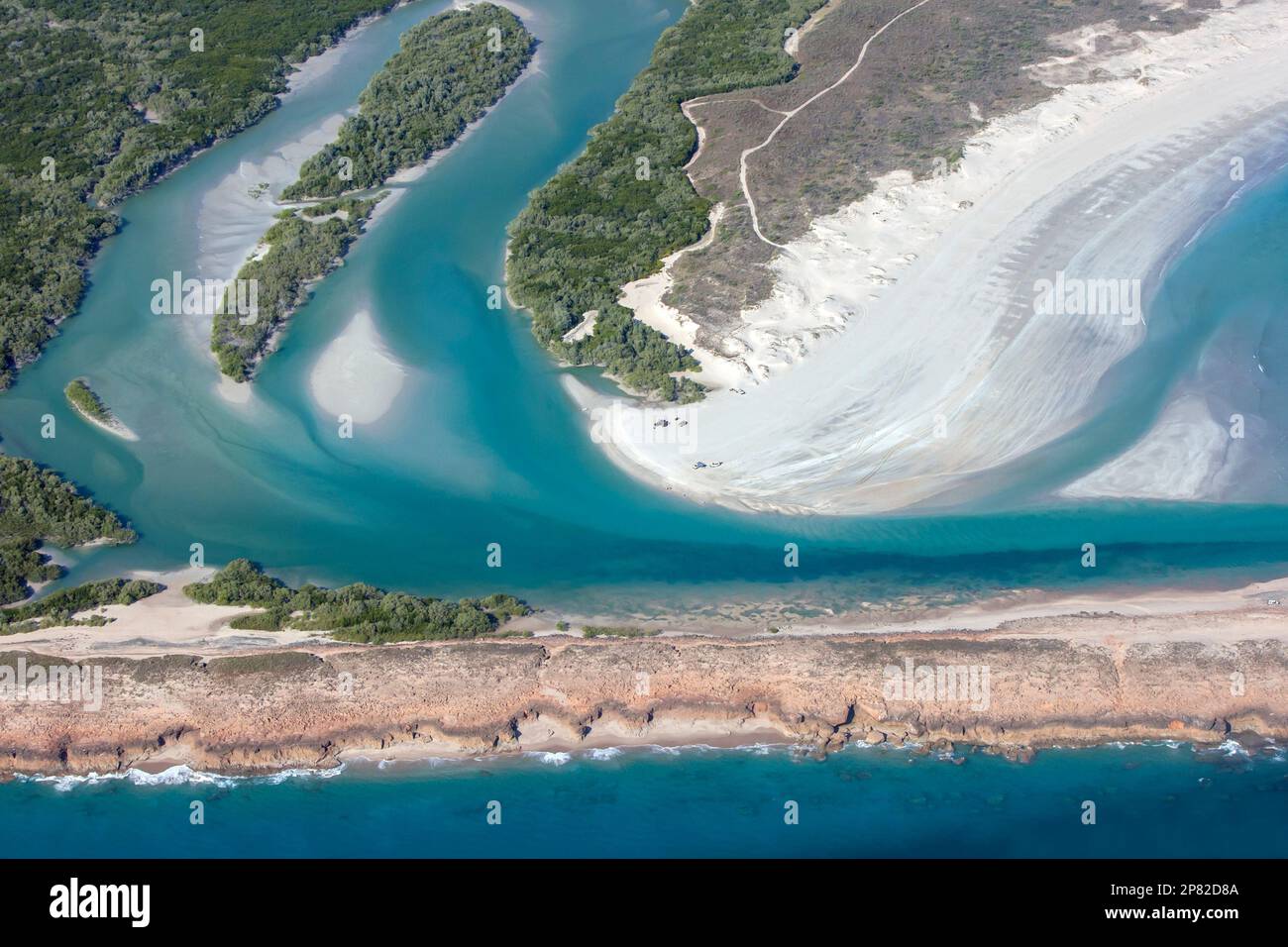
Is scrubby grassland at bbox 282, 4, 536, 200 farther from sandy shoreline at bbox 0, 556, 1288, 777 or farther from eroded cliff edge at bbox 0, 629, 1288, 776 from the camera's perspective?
eroded cliff edge at bbox 0, 629, 1288, 776

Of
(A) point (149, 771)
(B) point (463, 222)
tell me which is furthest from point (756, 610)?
(B) point (463, 222)

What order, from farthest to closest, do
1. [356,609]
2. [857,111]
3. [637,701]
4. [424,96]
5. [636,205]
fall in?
[424,96], [857,111], [636,205], [356,609], [637,701]

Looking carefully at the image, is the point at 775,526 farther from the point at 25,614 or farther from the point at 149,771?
the point at 25,614

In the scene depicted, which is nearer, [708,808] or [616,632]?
[708,808]

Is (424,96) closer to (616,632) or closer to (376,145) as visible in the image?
(376,145)

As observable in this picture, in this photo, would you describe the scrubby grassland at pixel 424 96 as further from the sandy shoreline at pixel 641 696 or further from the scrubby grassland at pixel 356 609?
the sandy shoreline at pixel 641 696

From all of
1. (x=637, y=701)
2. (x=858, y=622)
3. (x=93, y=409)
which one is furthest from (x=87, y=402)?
(x=858, y=622)

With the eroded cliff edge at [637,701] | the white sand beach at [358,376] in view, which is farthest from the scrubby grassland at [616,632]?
the white sand beach at [358,376]
